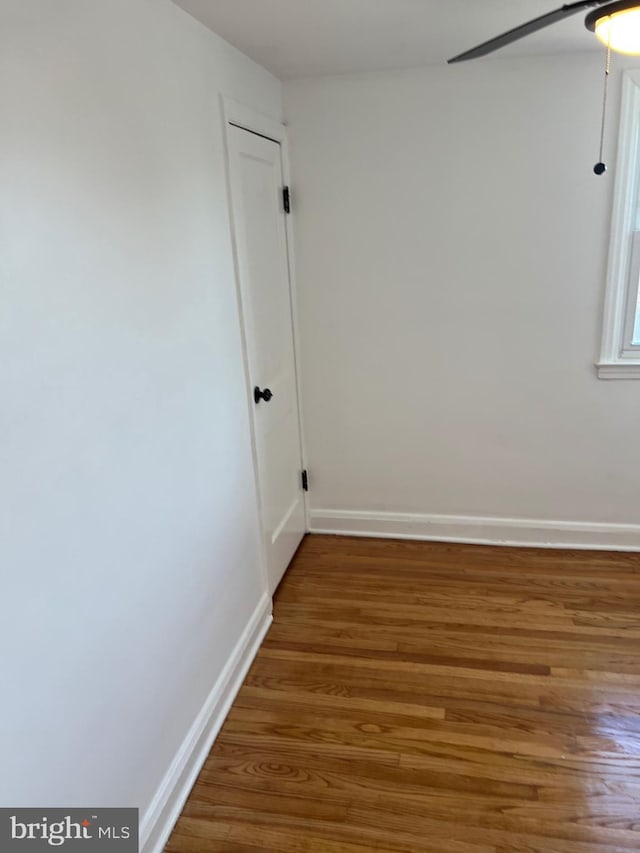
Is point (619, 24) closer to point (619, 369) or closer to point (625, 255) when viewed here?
point (625, 255)

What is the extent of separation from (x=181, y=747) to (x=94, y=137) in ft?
5.78

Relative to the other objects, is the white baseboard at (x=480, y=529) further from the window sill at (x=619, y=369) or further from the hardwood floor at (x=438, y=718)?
the window sill at (x=619, y=369)

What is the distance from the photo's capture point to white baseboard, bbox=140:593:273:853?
175 centimetres

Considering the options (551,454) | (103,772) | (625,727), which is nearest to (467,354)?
(551,454)

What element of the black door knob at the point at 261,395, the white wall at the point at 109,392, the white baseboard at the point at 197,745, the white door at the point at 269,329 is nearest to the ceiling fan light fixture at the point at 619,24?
the white wall at the point at 109,392

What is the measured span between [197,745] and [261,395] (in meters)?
1.33

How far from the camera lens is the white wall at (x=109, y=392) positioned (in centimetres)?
122

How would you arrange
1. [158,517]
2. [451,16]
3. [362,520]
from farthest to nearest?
1. [362,520]
2. [451,16]
3. [158,517]

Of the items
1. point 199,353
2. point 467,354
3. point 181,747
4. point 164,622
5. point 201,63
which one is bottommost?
point 181,747

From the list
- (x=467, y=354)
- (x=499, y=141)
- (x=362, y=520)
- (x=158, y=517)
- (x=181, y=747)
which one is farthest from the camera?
(x=362, y=520)

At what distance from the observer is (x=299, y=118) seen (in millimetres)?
2906

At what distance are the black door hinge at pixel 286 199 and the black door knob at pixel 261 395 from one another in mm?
953

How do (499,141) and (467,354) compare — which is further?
(467,354)

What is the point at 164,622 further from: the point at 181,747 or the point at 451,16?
the point at 451,16
